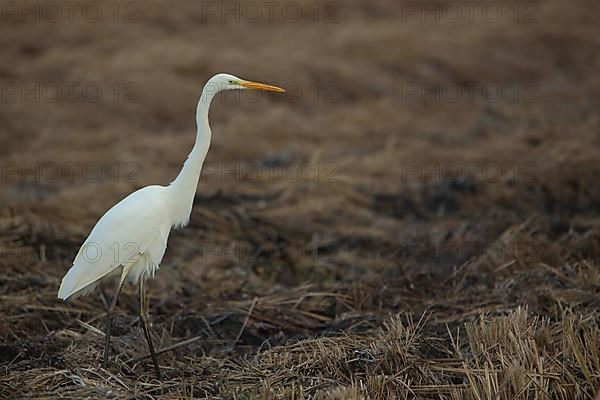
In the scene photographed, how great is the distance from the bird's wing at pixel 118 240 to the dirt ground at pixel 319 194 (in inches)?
16.7

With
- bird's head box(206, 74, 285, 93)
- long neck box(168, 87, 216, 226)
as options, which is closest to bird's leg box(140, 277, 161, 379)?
long neck box(168, 87, 216, 226)

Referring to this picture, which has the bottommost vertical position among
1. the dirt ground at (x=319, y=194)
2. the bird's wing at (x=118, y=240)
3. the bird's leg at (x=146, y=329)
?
the dirt ground at (x=319, y=194)

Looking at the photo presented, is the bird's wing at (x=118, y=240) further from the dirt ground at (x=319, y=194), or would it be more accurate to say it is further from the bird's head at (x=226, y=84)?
Answer: the bird's head at (x=226, y=84)

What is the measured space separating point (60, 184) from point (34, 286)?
4217mm

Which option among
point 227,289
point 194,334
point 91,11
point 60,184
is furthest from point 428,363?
point 91,11

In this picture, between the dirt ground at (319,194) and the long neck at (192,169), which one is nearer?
the dirt ground at (319,194)

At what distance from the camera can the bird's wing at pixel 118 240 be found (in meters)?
4.71

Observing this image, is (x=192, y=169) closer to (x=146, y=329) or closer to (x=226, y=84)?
(x=226, y=84)

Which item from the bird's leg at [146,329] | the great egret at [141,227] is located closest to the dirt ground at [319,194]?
the bird's leg at [146,329]

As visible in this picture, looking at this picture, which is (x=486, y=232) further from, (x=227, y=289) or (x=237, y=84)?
(x=237, y=84)

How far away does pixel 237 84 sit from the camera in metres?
4.73

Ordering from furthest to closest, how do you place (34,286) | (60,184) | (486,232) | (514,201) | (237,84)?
(60,184), (514,201), (486,232), (34,286), (237,84)

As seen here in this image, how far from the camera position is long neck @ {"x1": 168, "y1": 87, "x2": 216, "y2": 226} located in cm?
470

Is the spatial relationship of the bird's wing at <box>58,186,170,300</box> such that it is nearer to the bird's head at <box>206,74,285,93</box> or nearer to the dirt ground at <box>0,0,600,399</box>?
the dirt ground at <box>0,0,600,399</box>
